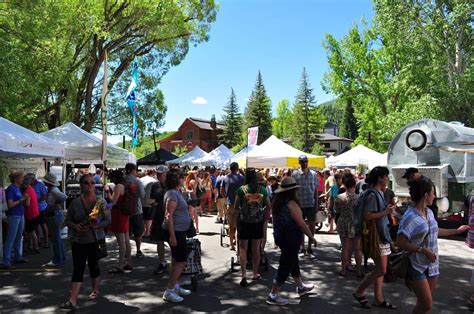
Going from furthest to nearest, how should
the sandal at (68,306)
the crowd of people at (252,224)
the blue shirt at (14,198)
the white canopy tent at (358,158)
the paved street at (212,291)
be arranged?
the white canopy tent at (358,158) < the blue shirt at (14,198) < the paved street at (212,291) < the sandal at (68,306) < the crowd of people at (252,224)

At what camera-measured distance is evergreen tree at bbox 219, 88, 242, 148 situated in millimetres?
70188

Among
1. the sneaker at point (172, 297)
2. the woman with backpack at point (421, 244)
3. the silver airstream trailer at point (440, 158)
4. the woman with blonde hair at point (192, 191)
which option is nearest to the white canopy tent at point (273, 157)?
the woman with blonde hair at point (192, 191)

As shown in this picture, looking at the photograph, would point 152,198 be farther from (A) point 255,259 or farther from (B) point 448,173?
(B) point 448,173

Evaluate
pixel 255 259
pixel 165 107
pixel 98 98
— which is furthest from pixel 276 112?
pixel 255 259

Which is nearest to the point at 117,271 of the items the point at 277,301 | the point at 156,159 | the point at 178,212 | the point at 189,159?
the point at 178,212

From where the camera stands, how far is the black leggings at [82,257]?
17.0ft

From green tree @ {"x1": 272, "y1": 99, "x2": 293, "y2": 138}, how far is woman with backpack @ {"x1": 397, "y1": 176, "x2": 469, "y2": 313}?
2675 inches

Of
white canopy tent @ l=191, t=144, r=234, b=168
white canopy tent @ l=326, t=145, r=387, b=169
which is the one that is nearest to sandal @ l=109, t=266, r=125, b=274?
white canopy tent @ l=326, t=145, r=387, b=169

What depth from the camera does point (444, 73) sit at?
24.5 m

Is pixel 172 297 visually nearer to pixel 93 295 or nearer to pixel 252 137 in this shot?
pixel 93 295

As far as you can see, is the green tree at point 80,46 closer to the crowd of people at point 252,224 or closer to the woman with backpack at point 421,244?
the crowd of people at point 252,224

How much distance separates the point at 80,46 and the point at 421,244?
2129 cm

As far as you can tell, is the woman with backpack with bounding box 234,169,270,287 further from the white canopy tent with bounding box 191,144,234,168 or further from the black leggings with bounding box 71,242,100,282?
the white canopy tent with bounding box 191,144,234,168

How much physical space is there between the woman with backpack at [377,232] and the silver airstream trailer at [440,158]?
6173mm
